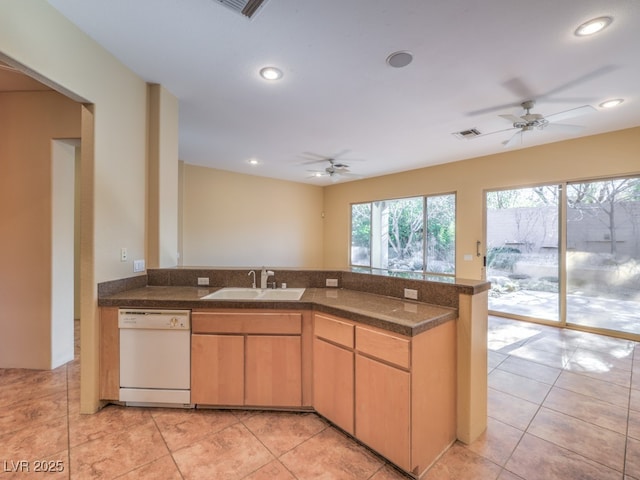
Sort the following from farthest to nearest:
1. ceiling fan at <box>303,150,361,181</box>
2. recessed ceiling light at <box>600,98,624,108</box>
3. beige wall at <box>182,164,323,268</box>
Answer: beige wall at <box>182,164,323,268</box> → ceiling fan at <box>303,150,361,181</box> → recessed ceiling light at <box>600,98,624,108</box>

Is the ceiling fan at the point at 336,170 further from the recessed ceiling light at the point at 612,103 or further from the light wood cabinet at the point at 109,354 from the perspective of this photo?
the light wood cabinet at the point at 109,354

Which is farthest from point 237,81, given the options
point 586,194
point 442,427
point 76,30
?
point 586,194

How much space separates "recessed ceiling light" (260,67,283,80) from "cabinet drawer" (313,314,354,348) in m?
2.15

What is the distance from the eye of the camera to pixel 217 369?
216 centimetres

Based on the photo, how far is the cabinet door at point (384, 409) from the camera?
5.17 feet

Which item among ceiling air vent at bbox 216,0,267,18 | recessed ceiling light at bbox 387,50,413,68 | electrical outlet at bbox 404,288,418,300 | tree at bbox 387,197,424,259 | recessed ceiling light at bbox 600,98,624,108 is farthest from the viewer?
tree at bbox 387,197,424,259

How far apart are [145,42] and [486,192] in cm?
536

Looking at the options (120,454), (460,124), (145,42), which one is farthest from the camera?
(460,124)

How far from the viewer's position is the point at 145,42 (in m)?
2.12

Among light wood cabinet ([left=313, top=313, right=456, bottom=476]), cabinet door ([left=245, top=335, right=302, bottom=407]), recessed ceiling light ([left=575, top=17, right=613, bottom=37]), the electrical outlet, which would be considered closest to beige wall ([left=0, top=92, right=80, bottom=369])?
cabinet door ([left=245, top=335, right=302, bottom=407])

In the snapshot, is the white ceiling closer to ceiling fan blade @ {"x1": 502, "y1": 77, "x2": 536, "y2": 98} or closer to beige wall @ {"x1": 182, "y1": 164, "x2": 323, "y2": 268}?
ceiling fan blade @ {"x1": 502, "y1": 77, "x2": 536, "y2": 98}

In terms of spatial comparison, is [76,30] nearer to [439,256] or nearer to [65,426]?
[65,426]

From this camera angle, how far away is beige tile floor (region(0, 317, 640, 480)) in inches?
64.3

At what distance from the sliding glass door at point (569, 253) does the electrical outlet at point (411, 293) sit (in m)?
3.80
